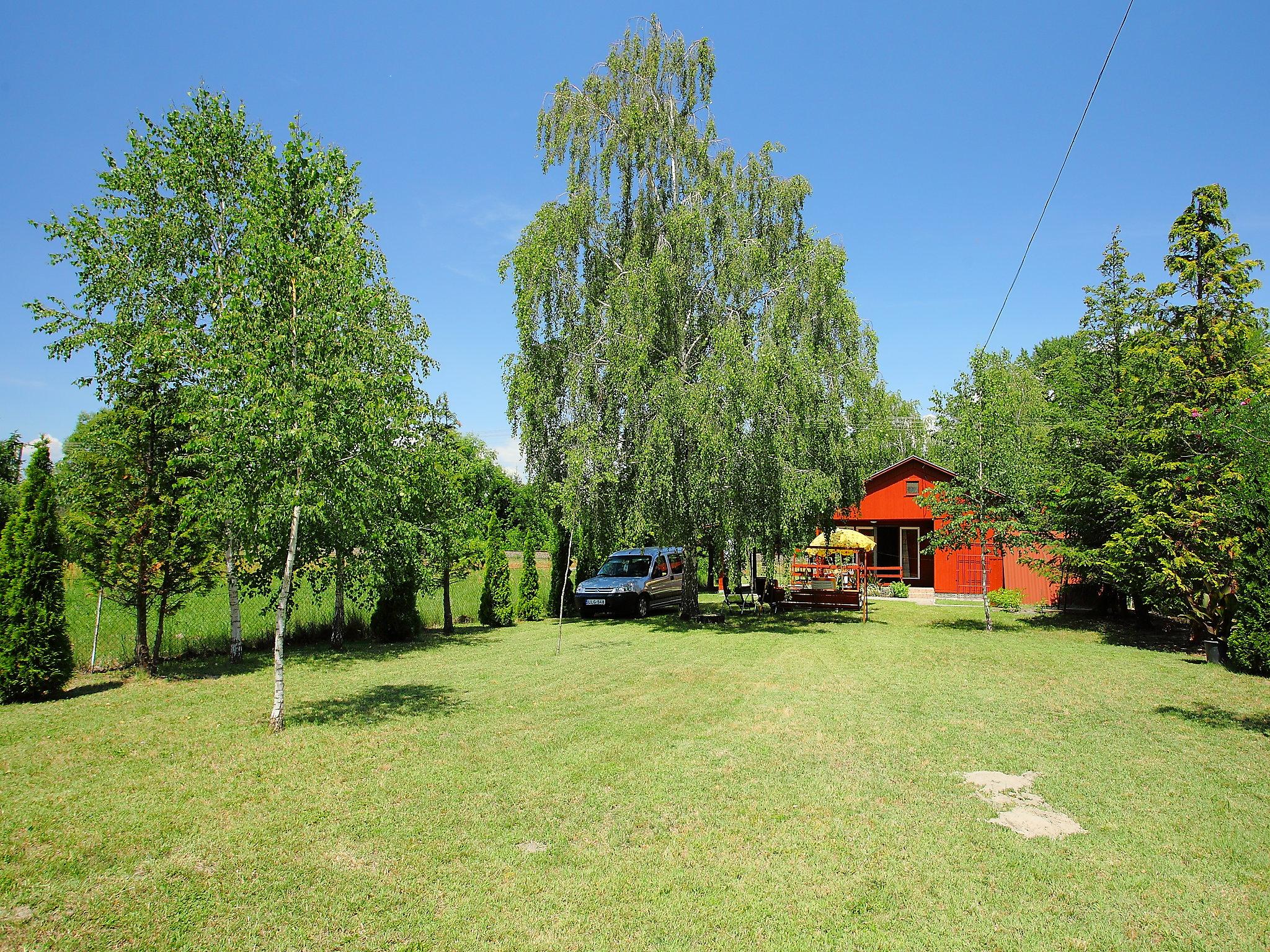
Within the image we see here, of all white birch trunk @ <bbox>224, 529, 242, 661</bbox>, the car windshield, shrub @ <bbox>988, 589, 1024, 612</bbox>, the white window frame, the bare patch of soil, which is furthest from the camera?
the white window frame

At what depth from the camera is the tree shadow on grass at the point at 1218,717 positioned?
7926 millimetres

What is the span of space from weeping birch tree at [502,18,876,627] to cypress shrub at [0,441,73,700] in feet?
29.6

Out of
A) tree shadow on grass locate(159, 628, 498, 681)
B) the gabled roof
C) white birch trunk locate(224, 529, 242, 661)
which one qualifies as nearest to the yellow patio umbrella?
the gabled roof

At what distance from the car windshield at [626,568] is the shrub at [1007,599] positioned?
11.8m

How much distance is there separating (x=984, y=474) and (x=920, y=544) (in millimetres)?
12674

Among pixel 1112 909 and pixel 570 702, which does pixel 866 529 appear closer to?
pixel 570 702

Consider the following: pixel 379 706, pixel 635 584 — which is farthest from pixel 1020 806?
pixel 635 584

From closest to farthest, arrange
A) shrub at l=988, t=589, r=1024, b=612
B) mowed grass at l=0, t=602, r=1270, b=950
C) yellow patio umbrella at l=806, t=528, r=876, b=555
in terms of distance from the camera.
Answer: mowed grass at l=0, t=602, r=1270, b=950 < shrub at l=988, t=589, r=1024, b=612 < yellow patio umbrella at l=806, t=528, r=876, b=555

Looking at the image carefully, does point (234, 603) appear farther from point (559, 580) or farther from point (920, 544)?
point (920, 544)

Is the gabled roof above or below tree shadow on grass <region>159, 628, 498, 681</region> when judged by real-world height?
above

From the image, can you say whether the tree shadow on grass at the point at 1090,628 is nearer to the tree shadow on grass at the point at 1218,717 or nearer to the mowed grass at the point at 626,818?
the mowed grass at the point at 626,818

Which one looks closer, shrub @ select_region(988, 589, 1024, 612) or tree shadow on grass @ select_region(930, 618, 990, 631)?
tree shadow on grass @ select_region(930, 618, 990, 631)

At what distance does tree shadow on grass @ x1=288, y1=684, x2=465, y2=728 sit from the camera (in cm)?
799

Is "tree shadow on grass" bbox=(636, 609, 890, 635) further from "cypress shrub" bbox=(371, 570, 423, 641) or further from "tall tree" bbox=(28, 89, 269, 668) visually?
"tall tree" bbox=(28, 89, 269, 668)
